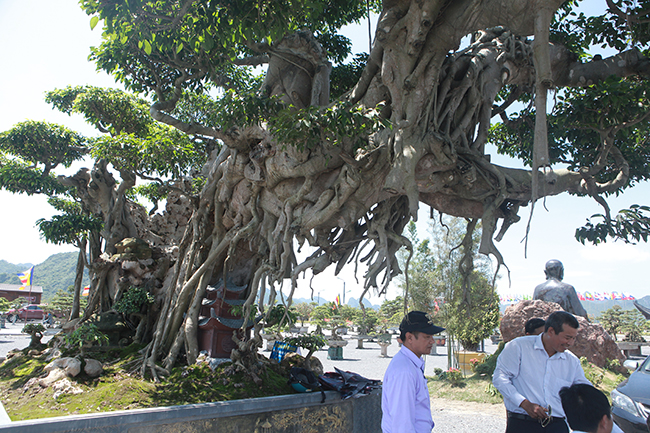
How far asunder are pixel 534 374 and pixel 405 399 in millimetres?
1409

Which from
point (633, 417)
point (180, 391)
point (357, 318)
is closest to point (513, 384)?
point (633, 417)

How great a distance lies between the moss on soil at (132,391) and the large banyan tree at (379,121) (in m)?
0.60

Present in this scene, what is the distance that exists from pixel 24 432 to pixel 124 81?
6065 mm

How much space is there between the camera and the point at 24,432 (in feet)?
11.2

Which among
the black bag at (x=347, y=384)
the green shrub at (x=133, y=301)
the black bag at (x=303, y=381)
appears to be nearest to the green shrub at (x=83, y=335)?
the green shrub at (x=133, y=301)

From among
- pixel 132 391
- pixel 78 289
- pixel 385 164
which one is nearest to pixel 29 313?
pixel 78 289

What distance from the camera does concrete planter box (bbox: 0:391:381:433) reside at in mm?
3648

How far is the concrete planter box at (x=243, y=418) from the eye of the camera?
3.65 metres

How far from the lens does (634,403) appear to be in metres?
4.46

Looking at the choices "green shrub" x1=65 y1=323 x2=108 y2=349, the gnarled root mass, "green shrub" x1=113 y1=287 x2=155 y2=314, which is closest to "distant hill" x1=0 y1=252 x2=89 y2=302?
"green shrub" x1=113 y1=287 x2=155 y2=314

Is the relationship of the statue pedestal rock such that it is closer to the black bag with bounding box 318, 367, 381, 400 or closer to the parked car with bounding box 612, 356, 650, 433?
the black bag with bounding box 318, 367, 381, 400

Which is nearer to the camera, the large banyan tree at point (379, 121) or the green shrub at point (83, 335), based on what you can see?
the large banyan tree at point (379, 121)

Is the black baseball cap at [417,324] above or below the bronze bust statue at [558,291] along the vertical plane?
below

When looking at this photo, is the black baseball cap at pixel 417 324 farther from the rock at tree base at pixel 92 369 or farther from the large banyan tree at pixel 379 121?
the rock at tree base at pixel 92 369
